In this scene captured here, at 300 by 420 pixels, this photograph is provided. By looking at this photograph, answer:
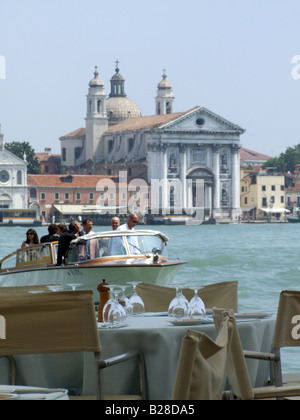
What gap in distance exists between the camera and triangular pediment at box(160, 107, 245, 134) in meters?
76.9

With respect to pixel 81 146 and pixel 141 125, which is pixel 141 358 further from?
pixel 81 146

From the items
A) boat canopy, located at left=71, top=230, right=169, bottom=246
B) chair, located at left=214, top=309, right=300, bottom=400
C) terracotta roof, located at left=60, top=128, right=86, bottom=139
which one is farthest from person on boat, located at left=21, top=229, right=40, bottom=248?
terracotta roof, located at left=60, top=128, right=86, bottom=139

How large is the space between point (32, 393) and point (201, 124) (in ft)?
248

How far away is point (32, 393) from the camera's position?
9.27 ft

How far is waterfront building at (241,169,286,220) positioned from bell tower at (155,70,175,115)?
925 centimetres

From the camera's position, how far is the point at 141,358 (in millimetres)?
3469

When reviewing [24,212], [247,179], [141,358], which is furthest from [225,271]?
[247,179]

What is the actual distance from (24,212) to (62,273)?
65.2 metres

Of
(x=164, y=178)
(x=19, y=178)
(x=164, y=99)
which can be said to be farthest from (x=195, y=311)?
(x=164, y=99)

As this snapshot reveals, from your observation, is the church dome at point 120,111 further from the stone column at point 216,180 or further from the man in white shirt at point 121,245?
the man in white shirt at point 121,245

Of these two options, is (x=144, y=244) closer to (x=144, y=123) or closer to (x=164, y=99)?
(x=144, y=123)

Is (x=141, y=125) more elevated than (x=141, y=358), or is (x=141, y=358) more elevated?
(x=141, y=125)

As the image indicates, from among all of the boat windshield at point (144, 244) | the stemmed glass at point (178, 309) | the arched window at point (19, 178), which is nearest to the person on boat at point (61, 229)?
the boat windshield at point (144, 244)

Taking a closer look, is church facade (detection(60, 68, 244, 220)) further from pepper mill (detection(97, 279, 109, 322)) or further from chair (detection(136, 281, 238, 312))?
pepper mill (detection(97, 279, 109, 322))
